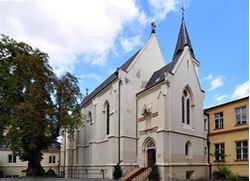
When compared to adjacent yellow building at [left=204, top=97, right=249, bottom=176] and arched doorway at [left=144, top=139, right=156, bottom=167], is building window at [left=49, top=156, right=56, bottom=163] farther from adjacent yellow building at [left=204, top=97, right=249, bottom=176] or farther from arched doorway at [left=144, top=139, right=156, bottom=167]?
adjacent yellow building at [left=204, top=97, right=249, bottom=176]

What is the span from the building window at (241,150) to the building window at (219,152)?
1.88 m

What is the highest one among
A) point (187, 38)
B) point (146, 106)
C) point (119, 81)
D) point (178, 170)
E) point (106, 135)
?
point (187, 38)

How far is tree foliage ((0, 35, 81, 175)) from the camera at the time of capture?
31.6m

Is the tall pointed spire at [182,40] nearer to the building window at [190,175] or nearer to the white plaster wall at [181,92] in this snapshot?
the white plaster wall at [181,92]

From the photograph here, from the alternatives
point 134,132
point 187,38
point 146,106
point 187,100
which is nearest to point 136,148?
point 134,132

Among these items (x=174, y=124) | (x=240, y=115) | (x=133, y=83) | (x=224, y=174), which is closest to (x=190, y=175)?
(x=224, y=174)

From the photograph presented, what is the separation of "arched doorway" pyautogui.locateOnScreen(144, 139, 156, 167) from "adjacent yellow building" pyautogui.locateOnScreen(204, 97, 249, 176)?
6.17m

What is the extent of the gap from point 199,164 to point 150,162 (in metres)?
4.52

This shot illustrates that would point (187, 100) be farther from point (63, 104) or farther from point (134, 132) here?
point (63, 104)

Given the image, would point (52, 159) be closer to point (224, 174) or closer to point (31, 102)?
point (31, 102)

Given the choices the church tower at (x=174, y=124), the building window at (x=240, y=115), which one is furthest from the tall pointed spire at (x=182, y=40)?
the building window at (x=240, y=115)

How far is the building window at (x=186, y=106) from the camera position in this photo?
31641mm

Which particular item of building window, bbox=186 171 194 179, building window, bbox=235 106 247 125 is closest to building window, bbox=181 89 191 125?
building window, bbox=235 106 247 125

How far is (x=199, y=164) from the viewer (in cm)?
3178
